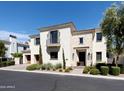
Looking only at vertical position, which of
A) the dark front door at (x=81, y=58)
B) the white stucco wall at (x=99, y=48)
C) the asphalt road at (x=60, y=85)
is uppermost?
the white stucco wall at (x=99, y=48)

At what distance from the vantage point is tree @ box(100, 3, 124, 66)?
1592 cm

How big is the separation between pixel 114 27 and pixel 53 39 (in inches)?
470

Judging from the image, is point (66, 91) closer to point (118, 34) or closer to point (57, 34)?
point (118, 34)

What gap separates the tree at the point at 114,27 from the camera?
15.9m

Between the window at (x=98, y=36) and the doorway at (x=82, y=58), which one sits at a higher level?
the window at (x=98, y=36)

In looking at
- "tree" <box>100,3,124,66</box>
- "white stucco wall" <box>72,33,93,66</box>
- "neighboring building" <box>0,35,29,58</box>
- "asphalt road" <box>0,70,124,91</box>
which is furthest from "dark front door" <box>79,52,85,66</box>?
"neighboring building" <box>0,35,29,58</box>

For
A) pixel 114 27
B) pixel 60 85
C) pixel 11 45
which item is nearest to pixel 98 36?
pixel 114 27

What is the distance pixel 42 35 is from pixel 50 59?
16.3ft

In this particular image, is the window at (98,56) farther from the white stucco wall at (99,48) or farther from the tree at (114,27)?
the tree at (114,27)

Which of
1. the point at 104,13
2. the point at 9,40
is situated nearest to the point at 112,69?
the point at 104,13

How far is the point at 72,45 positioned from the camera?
25.0 metres

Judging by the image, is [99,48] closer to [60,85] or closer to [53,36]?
[53,36]

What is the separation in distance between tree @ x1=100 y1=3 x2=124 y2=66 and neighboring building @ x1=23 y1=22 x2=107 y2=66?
16.8 feet

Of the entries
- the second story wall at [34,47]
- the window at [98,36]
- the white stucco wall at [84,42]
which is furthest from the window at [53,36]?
the window at [98,36]
